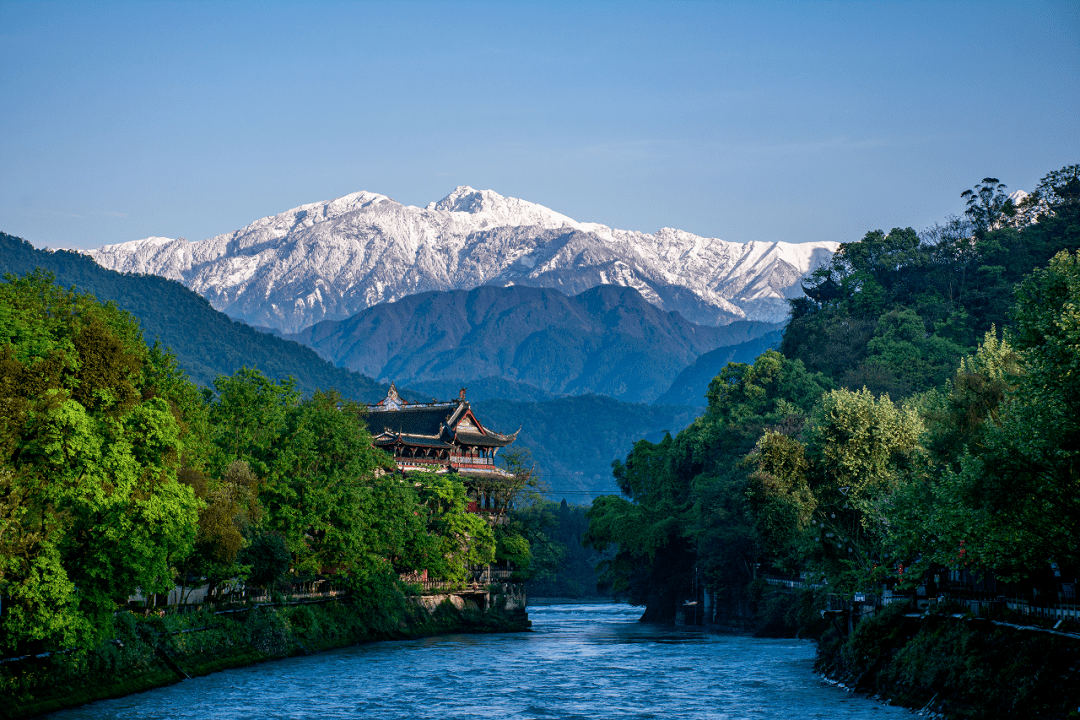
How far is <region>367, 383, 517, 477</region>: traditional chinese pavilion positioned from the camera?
12056cm

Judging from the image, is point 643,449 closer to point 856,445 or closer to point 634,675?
point 856,445

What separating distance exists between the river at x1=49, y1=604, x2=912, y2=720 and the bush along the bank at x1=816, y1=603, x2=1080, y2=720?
1.69 m

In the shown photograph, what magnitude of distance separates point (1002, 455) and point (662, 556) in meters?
84.7

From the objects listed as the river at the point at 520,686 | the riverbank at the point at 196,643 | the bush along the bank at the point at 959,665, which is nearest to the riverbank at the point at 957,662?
the bush along the bank at the point at 959,665

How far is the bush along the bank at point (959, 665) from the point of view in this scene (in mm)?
36938

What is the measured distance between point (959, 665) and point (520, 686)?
2393 cm

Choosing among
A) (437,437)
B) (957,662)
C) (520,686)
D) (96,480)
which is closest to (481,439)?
(437,437)

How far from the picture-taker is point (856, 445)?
255 ft

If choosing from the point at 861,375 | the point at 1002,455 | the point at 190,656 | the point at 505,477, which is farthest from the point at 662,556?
the point at 1002,455

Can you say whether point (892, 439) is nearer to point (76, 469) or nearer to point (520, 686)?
point (520, 686)

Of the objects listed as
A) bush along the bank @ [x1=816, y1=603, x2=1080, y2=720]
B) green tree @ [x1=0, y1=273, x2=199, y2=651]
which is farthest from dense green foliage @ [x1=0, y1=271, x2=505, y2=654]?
bush along the bank @ [x1=816, y1=603, x2=1080, y2=720]

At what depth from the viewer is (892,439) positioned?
76.5 m

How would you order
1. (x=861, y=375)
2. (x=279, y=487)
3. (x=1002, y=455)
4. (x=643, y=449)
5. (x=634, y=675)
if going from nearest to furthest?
(x=1002, y=455)
(x=634, y=675)
(x=279, y=487)
(x=861, y=375)
(x=643, y=449)

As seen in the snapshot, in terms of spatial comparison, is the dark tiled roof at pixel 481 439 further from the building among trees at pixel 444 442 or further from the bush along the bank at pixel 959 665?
the bush along the bank at pixel 959 665
